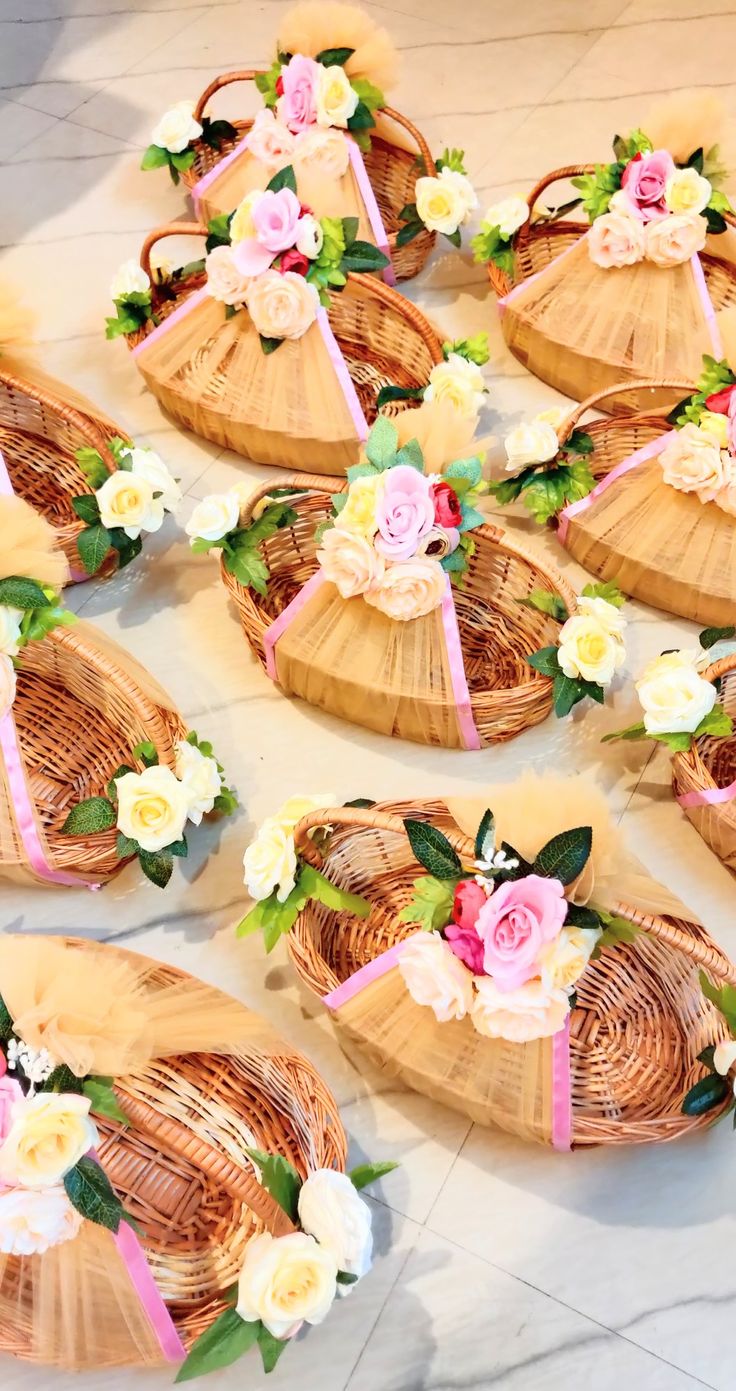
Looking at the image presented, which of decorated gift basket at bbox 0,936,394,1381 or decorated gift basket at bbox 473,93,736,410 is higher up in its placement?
decorated gift basket at bbox 473,93,736,410

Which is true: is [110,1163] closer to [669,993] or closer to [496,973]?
[496,973]

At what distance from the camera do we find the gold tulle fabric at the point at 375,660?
1.39 meters

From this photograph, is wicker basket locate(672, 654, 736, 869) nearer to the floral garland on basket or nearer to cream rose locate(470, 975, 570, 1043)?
cream rose locate(470, 975, 570, 1043)

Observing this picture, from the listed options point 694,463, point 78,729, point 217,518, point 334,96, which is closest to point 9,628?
point 78,729

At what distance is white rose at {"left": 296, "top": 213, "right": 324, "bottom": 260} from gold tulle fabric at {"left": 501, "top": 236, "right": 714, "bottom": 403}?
A: 42 cm

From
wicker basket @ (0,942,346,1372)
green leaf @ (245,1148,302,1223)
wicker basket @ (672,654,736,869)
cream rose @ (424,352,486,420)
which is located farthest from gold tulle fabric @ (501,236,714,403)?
green leaf @ (245,1148,302,1223)

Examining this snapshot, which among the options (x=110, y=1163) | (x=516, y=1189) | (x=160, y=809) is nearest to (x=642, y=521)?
(x=160, y=809)

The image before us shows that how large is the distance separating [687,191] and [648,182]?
0.06 meters

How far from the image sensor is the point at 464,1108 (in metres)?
1.15

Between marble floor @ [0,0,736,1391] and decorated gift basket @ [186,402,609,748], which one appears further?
decorated gift basket @ [186,402,609,748]

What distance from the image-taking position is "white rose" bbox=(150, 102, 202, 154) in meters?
2.15

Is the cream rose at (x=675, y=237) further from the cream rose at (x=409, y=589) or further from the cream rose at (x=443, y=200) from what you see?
the cream rose at (x=409, y=589)

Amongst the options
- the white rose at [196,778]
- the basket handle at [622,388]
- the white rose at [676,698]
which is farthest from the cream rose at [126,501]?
the white rose at [676,698]

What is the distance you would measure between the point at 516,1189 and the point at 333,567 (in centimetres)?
69
